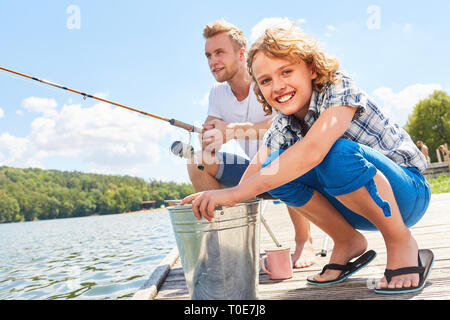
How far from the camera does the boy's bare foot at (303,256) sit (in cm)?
222

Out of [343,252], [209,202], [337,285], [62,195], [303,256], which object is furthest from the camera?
[62,195]

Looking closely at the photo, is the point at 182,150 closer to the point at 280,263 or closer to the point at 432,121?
the point at 280,263

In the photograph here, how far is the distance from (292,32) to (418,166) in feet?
2.69

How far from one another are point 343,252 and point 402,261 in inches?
13.7

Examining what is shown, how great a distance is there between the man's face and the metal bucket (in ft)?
5.16

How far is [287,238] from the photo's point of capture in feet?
11.9

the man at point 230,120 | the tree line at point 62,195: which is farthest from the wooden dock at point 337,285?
the tree line at point 62,195

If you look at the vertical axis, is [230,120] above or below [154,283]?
above

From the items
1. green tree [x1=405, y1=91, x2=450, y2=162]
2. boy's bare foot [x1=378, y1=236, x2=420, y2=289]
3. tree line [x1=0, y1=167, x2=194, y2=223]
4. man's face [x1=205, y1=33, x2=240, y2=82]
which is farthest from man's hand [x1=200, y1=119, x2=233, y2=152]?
tree line [x1=0, y1=167, x2=194, y2=223]

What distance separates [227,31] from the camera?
2.82 meters

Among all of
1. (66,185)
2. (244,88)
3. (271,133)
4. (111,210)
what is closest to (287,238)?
(244,88)

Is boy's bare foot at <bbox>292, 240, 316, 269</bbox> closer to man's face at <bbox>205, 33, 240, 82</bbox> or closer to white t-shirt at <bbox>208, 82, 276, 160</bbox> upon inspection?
white t-shirt at <bbox>208, 82, 276, 160</bbox>

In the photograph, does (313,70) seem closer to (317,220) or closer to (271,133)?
(271,133)

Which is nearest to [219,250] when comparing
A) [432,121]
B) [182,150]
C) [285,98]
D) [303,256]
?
[285,98]
